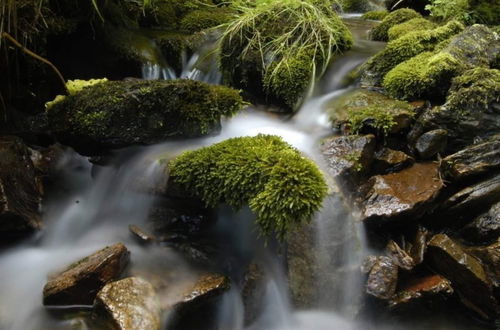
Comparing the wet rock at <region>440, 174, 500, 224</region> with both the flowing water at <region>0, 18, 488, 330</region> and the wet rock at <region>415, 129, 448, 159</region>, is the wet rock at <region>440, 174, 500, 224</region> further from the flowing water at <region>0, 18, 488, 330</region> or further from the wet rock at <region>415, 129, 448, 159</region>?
the flowing water at <region>0, 18, 488, 330</region>

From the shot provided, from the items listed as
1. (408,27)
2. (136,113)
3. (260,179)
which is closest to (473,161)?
(260,179)

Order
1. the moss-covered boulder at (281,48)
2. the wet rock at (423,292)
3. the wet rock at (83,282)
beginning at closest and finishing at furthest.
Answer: the wet rock at (83,282) < the wet rock at (423,292) < the moss-covered boulder at (281,48)

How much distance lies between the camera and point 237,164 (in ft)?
10.5

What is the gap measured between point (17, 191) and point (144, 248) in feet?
4.23

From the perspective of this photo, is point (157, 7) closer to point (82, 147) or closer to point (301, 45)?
point (301, 45)

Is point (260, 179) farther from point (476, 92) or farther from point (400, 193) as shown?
point (476, 92)

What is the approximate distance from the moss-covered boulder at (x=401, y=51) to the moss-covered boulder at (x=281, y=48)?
0.56 meters

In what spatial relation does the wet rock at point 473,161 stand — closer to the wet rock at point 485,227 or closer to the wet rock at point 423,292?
the wet rock at point 485,227

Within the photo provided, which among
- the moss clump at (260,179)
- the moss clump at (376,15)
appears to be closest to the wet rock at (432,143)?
the moss clump at (260,179)

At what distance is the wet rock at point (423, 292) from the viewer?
10.7 feet

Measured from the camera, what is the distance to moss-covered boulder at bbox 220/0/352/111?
4.87 meters

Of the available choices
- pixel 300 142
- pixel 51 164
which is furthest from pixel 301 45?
pixel 51 164

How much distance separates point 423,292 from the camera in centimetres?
326

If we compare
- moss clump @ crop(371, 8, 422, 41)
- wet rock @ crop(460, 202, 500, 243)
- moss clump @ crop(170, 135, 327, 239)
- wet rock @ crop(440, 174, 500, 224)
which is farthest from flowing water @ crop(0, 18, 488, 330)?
moss clump @ crop(371, 8, 422, 41)
